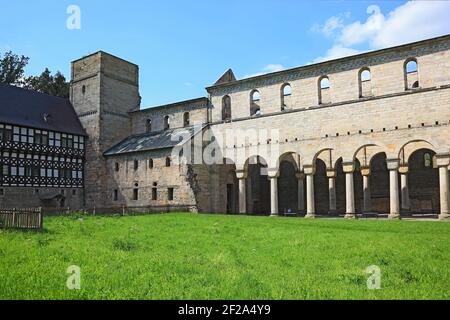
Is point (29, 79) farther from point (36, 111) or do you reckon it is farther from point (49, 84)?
point (36, 111)

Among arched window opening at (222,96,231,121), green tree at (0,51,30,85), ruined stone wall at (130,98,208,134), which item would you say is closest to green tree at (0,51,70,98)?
green tree at (0,51,30,85)

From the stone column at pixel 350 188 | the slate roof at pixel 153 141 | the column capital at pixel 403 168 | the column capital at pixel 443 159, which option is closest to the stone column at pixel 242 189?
the slate roof at pixel 153 141

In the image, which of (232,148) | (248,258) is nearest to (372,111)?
(232,148)

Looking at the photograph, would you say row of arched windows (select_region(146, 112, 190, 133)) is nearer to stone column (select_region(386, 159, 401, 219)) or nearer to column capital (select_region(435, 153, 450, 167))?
stone column (select_region(386, 159, 401, 219))

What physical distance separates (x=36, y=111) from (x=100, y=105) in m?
6.38

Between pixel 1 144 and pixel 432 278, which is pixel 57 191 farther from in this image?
pixel 432 278

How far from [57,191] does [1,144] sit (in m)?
6.88

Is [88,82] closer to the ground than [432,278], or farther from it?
farther from it

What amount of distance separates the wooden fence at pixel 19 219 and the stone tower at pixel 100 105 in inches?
996

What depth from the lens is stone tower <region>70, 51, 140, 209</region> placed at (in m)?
40.5

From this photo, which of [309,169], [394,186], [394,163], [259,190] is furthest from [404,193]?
[259,190]

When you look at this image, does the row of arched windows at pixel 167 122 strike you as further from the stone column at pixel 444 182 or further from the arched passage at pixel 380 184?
the stone column at pixel 444 182

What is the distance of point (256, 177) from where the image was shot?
41.8m

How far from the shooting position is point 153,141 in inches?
1523
